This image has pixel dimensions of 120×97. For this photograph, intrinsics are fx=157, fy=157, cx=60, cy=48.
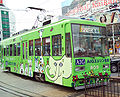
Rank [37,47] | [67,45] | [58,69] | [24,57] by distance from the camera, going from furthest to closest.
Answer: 1. [24,57]
2. [37,47]
3. [58,69]
4. [67,45]

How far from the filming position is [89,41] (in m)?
6.56

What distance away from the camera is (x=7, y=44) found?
519 inches

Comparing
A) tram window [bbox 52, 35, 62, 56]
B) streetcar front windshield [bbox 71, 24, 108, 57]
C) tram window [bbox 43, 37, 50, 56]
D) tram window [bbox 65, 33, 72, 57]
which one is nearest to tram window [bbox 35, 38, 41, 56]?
tram window [bbox 43, 37, 50, 56]

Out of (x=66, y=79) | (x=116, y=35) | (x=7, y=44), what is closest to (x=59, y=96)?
(x=66, y=79)

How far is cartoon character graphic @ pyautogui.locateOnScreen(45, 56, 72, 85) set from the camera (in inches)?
243

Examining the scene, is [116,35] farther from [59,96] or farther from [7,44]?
[59,96]

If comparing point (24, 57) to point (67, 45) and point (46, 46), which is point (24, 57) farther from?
point (67, 45)

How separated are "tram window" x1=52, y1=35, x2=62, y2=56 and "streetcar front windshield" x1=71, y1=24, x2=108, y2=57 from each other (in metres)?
0.80

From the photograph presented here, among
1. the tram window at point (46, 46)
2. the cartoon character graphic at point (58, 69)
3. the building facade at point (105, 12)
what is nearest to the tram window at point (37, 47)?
the tram window at point (46, 46)

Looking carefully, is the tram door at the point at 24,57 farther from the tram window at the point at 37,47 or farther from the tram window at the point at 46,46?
the tram window at the point at 46,46

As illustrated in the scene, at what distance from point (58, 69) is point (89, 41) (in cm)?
177

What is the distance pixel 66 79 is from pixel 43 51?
2.21 m

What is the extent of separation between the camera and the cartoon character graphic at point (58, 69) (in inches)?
243

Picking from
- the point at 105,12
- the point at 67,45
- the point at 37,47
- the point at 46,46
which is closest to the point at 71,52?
the point at 67,45
